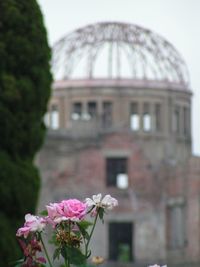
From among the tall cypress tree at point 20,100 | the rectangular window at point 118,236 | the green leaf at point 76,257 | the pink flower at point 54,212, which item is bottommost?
the rectangular window at point 118,236

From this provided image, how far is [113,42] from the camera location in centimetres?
3816

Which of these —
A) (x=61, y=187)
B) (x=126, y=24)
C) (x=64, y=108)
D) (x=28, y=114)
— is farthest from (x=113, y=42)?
(x=28, y=114)

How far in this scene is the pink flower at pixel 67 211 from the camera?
4758 millimetres

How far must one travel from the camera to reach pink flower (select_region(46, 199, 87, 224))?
4.76 metres

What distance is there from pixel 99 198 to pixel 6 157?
23.5ft

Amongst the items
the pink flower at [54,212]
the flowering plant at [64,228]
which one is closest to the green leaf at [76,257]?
the flowering plant at [64,228]

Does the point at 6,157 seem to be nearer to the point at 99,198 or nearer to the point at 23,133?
the point at 23,133

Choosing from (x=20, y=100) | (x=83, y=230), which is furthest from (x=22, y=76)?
(x=83, y=230)

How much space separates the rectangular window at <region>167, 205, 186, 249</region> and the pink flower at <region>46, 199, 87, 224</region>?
2964cm

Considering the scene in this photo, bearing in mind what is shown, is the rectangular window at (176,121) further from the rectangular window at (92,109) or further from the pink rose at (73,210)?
the pink rose at (73,210)

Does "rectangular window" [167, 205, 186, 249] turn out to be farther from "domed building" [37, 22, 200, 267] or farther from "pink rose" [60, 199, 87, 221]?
"pink rose" [60, 199, 87, 221]

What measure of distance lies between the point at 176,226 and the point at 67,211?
3044 centimetres

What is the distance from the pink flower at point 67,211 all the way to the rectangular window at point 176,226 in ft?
97.3

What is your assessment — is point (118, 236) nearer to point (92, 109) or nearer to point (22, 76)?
point (92, 109)
